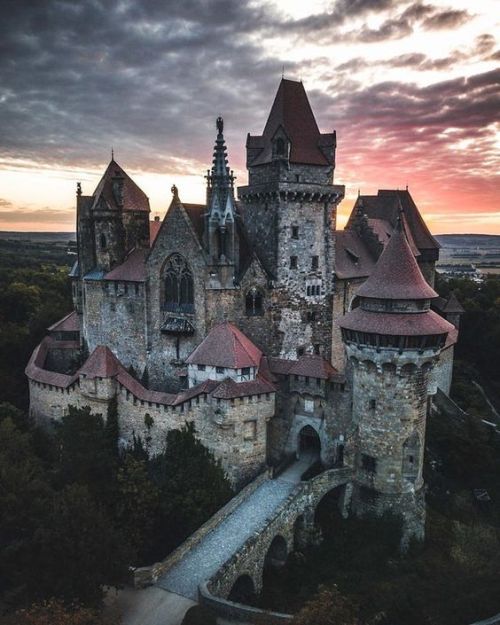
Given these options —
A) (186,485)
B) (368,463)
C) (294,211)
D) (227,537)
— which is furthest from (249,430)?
(294,211)

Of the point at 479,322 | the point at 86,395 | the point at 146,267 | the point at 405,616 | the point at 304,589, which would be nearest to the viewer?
the point at 405,616

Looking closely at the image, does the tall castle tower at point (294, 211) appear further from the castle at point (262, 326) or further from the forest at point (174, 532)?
the forest at point (174, 532)

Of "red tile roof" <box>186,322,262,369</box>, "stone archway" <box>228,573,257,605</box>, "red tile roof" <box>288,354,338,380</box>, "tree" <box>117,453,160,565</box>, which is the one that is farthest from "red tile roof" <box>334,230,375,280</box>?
"stone archway" <box>228,573,257,605</box>

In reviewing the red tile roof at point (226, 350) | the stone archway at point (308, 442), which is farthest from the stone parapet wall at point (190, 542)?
the red tile roof at point (226, 350)

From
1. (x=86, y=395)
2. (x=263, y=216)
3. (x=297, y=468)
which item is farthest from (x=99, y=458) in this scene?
(x=263, y=216)

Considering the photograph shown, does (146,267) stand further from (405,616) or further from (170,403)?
(405,616)

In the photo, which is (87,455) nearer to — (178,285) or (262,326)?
(178,285)
